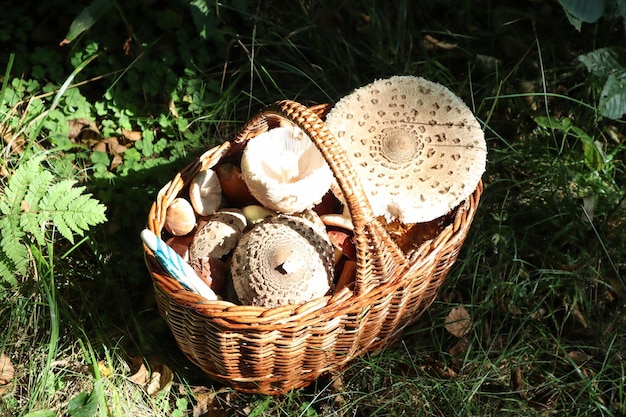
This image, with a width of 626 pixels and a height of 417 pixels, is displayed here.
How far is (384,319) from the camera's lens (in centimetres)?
232

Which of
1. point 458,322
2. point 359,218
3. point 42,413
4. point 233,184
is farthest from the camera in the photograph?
point 458,322

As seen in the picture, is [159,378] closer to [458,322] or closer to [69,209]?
[69,209]

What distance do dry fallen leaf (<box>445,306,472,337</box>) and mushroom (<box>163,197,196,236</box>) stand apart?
108cm

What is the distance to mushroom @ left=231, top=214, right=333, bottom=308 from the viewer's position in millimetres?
2076

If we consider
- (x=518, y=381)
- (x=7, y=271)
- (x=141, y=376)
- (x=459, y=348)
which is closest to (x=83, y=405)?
(x=141, y=376)

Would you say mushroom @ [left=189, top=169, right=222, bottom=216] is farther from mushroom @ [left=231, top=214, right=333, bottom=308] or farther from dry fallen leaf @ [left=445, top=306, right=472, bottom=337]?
dry fallen leaf @ [left=445, top=306, right=472, bottom=337]

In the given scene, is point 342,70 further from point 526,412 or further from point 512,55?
point 526,412

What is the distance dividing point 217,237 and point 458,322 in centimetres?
103

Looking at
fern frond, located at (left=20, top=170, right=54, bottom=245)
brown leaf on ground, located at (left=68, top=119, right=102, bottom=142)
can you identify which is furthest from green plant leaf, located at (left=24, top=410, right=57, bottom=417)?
brown leaf on ground, located at (left=68, top=119, right=102, bottom=142)

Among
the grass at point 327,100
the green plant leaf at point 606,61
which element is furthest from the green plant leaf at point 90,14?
the green plant leaf at point 606,61

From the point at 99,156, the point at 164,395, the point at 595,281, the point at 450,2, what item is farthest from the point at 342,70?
the point at 164,395

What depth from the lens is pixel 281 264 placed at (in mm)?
2061

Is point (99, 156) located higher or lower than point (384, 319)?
higher

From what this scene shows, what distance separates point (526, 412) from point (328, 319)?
840mm
